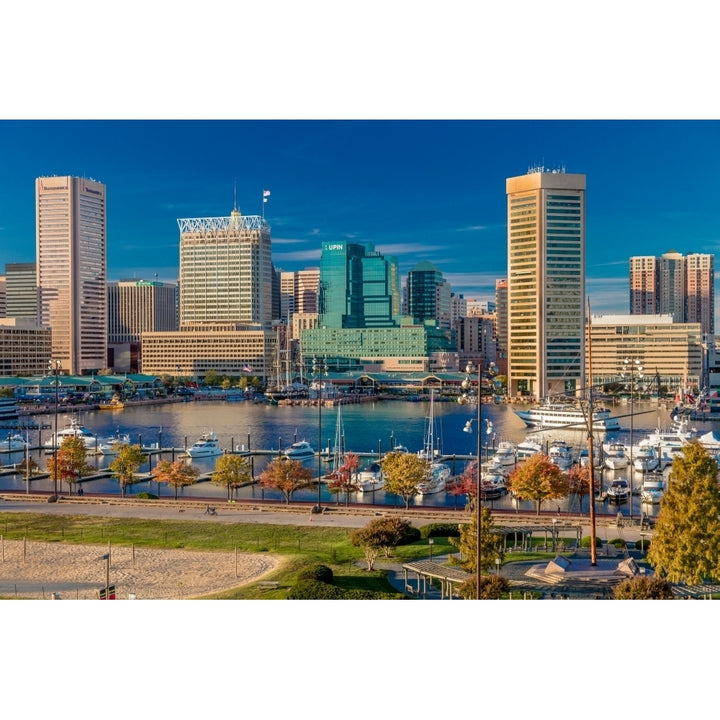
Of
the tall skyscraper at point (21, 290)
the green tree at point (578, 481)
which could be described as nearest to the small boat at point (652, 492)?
the green tree at point (578, 481)

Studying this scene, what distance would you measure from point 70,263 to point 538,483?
68614 millimetres

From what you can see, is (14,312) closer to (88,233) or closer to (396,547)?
(88,233)

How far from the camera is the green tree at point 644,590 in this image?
954 centimetres

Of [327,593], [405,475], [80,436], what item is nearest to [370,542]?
[327,593]

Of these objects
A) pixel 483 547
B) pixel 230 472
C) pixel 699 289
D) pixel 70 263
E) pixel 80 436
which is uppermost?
pixel 70 263

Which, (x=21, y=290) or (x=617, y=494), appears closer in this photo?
(x=617, y=494)

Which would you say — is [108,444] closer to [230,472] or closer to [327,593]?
[230,472]

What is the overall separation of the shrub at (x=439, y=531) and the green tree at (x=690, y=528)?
14.0 feet

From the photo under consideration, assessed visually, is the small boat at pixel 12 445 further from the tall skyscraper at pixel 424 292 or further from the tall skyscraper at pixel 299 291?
the tall skyscraper at pixel 299 291

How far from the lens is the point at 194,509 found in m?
16.8

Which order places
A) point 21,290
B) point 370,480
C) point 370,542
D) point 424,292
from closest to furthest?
point 370,542 < point 370,480 < point 21,290 < point 424,292

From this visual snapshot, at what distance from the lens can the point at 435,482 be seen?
22.2m

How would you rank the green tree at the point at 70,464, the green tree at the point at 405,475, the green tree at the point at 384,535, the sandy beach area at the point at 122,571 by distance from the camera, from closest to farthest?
the sandy beach area at the point at 122,571, the green tree at the point at 384,535, the green tree at the point at 405,475, the green tree at the point at 70,464

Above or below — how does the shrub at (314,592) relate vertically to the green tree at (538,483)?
below
